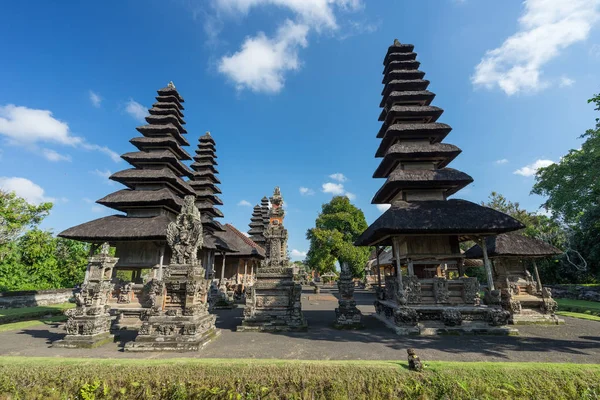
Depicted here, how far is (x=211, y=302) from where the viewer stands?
654 inches

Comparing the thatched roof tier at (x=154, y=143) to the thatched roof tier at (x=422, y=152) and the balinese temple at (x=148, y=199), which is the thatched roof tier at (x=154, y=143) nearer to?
the balinese temple at (x=148, y=199)

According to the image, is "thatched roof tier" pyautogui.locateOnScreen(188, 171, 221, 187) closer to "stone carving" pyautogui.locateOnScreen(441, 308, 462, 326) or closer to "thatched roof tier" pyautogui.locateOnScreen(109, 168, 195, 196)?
"thatched roof tier" pyautogui.locateOnScreen(109, 168, 195, 196)

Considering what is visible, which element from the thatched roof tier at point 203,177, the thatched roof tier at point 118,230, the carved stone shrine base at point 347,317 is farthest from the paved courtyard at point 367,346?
the thatched roof tier at point 203,177

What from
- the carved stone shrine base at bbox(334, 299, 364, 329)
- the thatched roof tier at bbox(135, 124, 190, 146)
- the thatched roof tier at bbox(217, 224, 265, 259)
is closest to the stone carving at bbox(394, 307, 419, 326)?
the carved stone shrine base at bbox(334, 299, 364, 329)

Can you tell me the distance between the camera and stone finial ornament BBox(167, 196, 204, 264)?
356 inches

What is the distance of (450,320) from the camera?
9758 mm

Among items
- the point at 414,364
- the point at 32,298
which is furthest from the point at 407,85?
the point at 32,298

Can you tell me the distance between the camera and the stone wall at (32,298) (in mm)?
15953

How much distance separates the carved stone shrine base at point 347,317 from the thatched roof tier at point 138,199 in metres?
12.1

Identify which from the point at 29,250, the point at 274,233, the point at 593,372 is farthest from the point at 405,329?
the point at 29,250

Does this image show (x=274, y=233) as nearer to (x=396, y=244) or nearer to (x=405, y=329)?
(x=396, y=244)

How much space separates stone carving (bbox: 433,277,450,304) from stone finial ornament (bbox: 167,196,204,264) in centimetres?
960

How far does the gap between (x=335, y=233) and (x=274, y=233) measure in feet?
65.1

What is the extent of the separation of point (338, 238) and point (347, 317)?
2038cm
